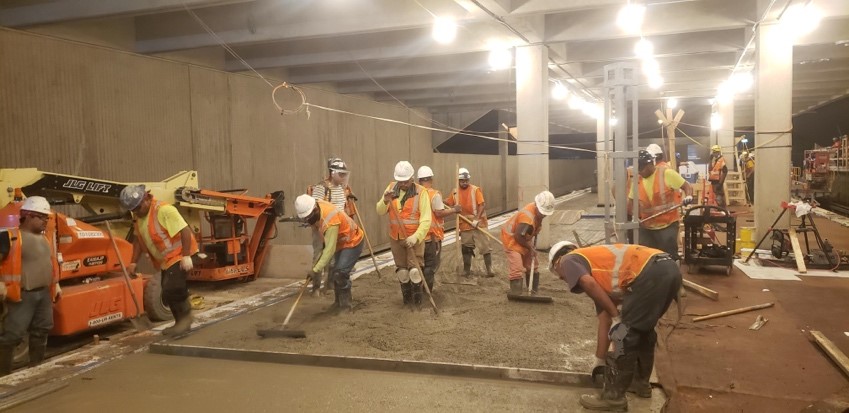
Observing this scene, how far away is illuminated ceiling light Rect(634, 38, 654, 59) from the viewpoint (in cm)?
1169

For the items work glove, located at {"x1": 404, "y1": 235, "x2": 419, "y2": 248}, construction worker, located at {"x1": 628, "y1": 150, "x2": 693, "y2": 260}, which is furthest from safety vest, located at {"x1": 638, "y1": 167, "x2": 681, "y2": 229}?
work glove, located at {"x1": 404, "y1": 235, "x2": 419, "y2": 248}

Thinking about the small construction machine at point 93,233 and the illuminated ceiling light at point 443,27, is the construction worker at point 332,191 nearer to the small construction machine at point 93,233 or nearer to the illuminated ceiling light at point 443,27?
the small construction machine at point 93,233

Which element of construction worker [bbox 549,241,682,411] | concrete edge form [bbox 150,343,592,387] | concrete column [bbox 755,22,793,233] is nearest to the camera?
construction worker [bbox 549,241,682,411]

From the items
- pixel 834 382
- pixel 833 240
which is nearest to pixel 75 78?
pixel 834 382

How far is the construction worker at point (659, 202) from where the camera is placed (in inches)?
280

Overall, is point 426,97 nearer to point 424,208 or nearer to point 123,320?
point 424,208

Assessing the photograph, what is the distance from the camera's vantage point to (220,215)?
8336mm

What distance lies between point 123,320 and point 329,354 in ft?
8.46

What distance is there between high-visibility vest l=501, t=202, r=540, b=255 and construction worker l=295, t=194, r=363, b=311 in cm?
166

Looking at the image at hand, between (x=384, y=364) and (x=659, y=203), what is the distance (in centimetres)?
415

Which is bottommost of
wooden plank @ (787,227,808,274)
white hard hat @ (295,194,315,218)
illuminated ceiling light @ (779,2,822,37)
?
wooden plank @ (787,227,808,274)

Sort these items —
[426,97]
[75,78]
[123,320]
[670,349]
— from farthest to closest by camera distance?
[426,97]
[75,78]
[123,320]
[670,349]

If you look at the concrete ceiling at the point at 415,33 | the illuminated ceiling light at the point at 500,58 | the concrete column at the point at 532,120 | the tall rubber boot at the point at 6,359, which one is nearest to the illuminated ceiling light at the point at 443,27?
the concrete ceiling at the point at 415,33

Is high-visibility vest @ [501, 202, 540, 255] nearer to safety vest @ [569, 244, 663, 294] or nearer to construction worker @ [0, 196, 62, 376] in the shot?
safety vest @ [569, 244, 663, 294]
